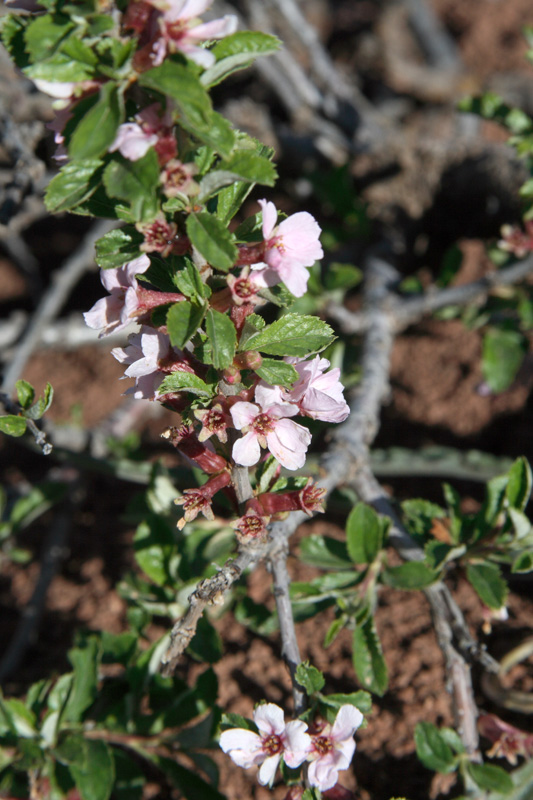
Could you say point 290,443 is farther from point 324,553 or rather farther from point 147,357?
point 324,553

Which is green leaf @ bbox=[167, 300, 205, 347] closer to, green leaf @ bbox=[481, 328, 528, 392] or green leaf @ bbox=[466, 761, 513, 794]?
green leaf @ bbox=[466, 761, 513, 794]

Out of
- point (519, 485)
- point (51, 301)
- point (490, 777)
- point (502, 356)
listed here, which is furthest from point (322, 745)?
point (51, 301)

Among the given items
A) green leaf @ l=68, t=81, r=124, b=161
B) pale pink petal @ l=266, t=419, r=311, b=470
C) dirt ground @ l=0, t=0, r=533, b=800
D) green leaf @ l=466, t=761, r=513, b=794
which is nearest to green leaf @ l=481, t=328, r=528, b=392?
dirt ground @ l=0, t=0, r=533, b=800

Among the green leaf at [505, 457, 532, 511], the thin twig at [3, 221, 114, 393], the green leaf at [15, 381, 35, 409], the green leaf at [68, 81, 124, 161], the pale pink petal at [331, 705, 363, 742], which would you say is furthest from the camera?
the thin twig at [3, 221, 114, 393]

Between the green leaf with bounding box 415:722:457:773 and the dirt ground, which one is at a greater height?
the green leaf with bounding box 415:722:457:773

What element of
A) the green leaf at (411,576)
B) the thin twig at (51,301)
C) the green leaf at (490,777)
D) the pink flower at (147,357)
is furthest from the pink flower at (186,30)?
the thin twig at (51,301)

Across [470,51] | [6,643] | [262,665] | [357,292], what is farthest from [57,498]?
[470,51]

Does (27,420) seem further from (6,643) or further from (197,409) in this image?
(6,643)
